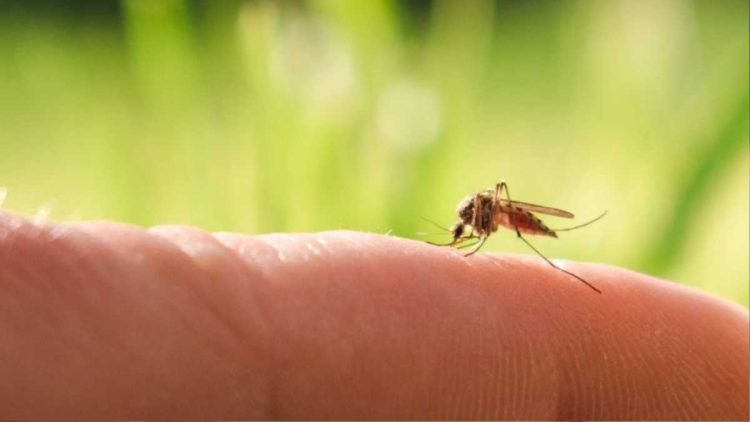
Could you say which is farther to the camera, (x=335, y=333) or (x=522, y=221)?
(x=522, y=221)

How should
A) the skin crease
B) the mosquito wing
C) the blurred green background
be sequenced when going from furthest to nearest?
the blurred green background < the mosquito wing < the skin crease

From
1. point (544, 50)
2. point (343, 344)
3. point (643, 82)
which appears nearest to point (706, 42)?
point (544, 50)

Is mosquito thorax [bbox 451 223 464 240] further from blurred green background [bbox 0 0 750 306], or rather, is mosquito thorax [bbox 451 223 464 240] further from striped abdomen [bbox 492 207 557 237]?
blurred green background [bbox 0 0 750 306]

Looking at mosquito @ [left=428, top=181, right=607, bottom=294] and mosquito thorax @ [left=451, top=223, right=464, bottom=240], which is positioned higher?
mosquito @ [left=428, top=181, right=607, bottom=294]

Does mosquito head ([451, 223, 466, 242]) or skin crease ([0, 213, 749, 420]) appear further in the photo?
mosquito head ([451, 223, 466, 242])

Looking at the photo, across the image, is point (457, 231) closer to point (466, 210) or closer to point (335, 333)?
point (466, 210)

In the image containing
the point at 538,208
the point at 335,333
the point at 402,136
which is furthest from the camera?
the point at 402,136

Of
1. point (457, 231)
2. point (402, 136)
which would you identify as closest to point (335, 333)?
point (457, 231)

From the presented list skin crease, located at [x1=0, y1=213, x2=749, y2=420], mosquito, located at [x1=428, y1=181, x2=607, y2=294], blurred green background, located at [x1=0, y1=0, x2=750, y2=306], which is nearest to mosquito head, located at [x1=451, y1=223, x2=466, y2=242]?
mosquito, located at [x1=428, y1=181, x2=607, y2=294]

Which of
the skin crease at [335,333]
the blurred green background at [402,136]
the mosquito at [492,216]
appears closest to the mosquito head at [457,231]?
the mosquito at [492,216]
